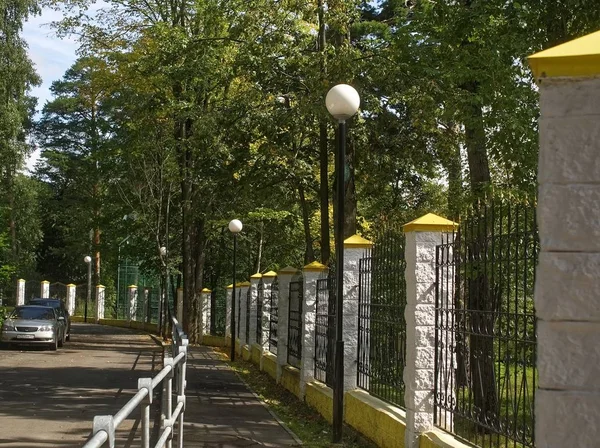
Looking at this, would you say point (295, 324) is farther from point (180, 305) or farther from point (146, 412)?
point (180, 305)

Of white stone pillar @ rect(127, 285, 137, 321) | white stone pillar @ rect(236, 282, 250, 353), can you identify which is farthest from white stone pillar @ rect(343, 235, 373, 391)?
white stone pillar @ rect(127, 285, 137, 321)

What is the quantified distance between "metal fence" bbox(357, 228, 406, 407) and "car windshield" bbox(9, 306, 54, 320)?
1882 cm

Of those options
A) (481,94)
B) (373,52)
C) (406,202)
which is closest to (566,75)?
(481,94)

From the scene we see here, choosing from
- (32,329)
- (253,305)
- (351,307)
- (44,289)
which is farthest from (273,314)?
(44,289)

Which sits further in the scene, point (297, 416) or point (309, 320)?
point (309, 320)

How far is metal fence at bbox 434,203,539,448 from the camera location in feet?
21.2

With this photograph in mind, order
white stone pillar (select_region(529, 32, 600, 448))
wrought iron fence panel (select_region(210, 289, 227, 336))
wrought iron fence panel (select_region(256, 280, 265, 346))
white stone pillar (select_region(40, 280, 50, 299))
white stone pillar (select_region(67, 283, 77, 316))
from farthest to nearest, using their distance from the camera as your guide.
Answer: white stone pillar (select_region(67, 283, 77, 316))
white stone pillar (select_region(40, 280, 50, 299))
wrought iron fence panel (select_region(210, 289, 227, 336))
wrought iron fence panel (select_region(256, 280, 265, 346))
white stone pillar (select_region(529, 32, 600, 448))

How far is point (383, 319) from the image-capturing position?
1030 cm

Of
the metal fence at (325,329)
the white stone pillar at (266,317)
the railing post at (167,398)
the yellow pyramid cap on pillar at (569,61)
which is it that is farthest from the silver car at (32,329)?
the yellow pyramid cap on pillar at (569,61)

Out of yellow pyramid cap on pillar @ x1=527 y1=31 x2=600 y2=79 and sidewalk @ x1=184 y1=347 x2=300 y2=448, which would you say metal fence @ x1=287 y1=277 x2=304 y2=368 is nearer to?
sidewalk @ x1=184 y1=347 x2=300 y2=448

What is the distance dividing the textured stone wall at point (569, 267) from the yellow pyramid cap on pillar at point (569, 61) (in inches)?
1.9

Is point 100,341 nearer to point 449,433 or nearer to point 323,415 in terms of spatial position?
point 323,415

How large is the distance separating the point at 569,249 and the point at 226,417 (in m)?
9.47

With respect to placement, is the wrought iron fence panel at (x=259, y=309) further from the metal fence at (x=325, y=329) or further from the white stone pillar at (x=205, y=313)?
the white stone pillar at (x=205, y=313)
